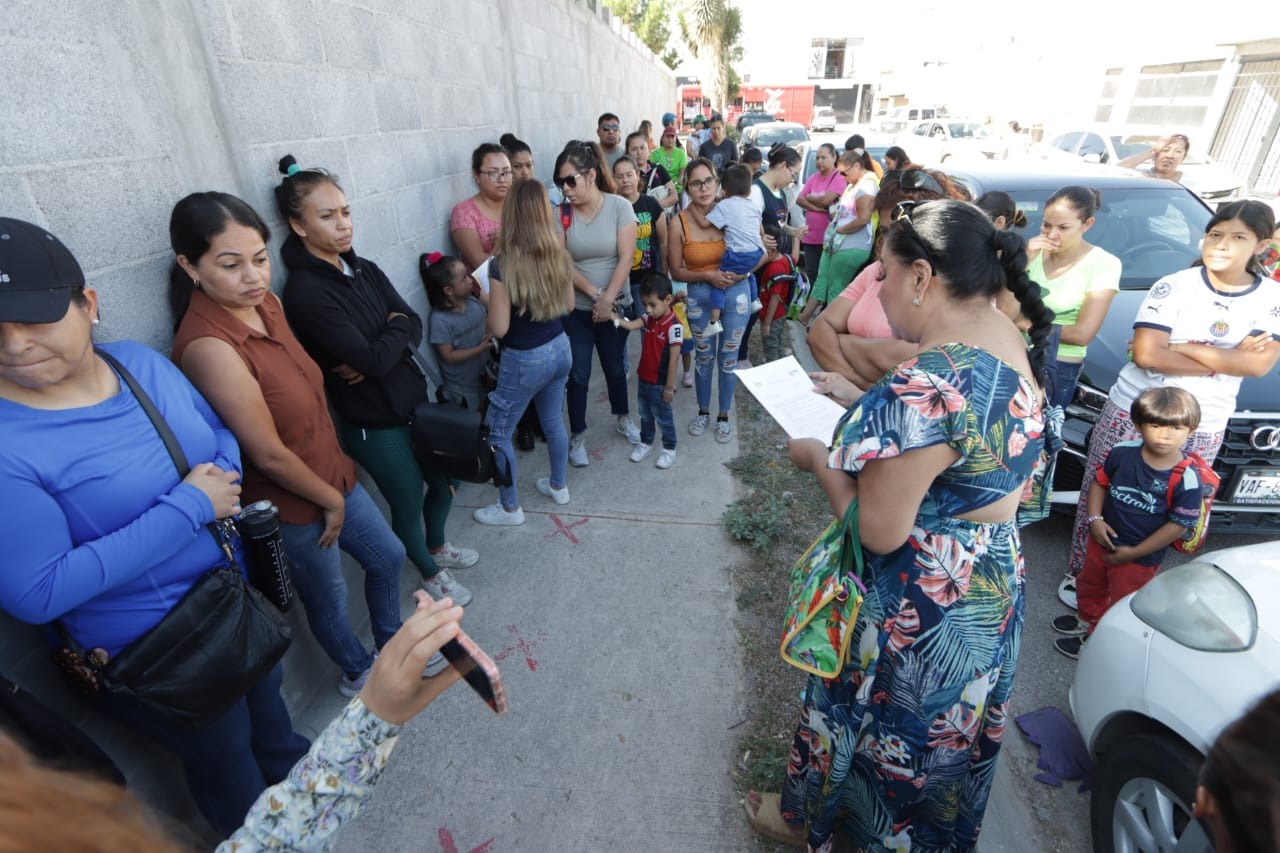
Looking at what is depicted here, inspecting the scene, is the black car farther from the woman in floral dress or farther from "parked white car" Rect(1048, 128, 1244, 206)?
"parked white car" Rect(1048, 128, 1244, 206)

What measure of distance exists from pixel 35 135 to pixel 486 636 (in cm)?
242

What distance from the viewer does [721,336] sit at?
4.77m

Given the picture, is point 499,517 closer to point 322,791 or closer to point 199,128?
point 199,128

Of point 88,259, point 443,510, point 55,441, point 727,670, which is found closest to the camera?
point 55,441

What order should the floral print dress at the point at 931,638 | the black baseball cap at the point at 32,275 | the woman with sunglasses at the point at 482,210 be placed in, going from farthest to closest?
the woman with sunglasses at the point at 482,210 < the floral print dress at the point at 931,638 < the black baseball cap at the point at 32,275

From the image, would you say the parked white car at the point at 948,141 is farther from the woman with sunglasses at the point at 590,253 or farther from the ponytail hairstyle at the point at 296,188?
the ponytail hairstyle at the point at 296,188

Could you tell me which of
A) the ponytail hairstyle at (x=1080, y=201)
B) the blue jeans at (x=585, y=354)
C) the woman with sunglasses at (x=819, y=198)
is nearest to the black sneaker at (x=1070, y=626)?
the ponytail hairstyle at (x=1080, y=201)

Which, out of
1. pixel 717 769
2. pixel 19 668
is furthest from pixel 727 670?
pixel 19 668

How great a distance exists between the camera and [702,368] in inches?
191

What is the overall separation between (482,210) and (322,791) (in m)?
3.73

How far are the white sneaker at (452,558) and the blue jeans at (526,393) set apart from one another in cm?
45

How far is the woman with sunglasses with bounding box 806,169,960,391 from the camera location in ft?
8.41

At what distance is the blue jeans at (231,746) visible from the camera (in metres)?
1.75

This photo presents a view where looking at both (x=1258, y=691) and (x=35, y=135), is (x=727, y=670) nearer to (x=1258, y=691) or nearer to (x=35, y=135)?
(x=1258, y=691)
